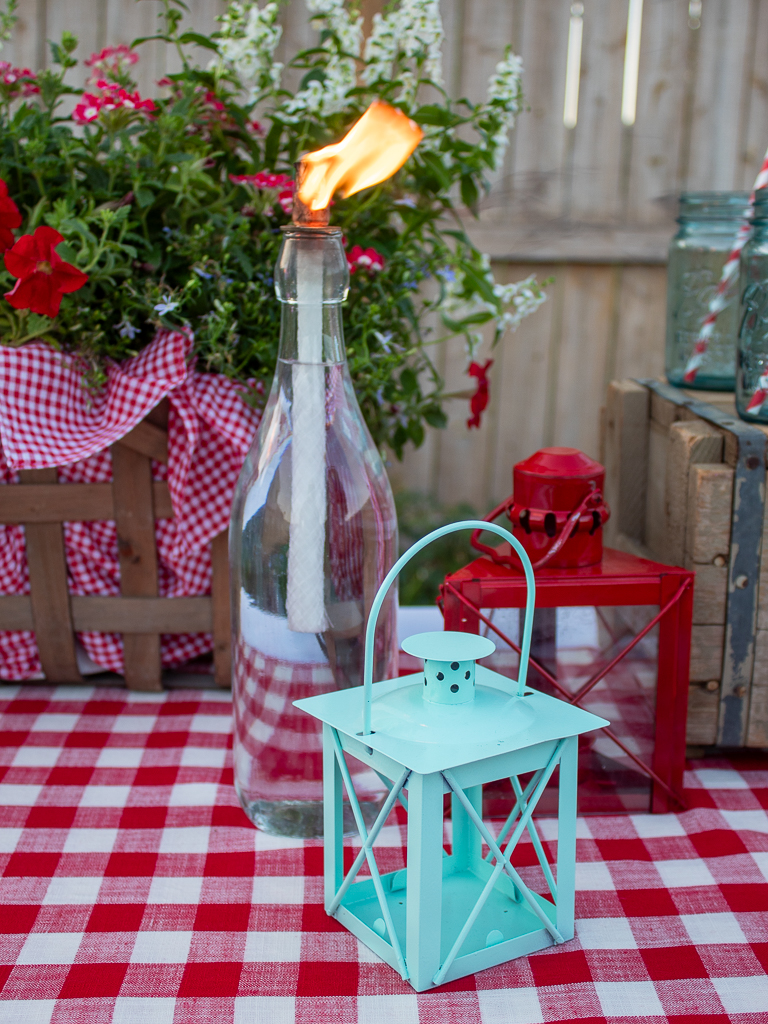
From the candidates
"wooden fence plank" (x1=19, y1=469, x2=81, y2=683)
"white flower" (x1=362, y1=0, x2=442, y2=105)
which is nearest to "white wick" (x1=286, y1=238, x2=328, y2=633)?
"wooden fence plank" (x1=19, y1=469, x2=81, y2=683)

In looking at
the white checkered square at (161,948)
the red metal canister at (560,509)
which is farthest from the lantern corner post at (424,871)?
the red metal canister at (560,509)

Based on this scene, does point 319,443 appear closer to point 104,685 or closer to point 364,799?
point 364,799

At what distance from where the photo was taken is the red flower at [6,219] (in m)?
0.79

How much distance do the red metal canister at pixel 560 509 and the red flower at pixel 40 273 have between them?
39 cm

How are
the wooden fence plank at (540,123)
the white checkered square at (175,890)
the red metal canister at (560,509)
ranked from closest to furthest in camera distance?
the white checkered square at (175,890)
the red metal canister at (560,509)
the wooden fence plank at (540,123)

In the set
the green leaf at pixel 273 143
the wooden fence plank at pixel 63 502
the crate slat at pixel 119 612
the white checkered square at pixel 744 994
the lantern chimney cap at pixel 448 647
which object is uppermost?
the green leaf at pixel 273 143

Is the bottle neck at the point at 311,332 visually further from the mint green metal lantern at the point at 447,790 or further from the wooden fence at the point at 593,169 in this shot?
the wooden fence at the point at 593,169

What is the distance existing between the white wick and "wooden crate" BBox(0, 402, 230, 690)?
0.24m

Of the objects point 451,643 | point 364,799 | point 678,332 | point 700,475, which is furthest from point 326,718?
point 678,332

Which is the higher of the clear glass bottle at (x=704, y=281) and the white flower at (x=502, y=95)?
the white flower at (x=502, y=95)

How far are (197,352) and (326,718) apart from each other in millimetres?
455

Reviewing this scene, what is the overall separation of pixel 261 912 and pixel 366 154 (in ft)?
1.81

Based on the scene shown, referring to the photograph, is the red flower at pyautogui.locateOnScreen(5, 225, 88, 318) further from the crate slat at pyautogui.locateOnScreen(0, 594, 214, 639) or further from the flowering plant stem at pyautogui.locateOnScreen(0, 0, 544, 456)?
the crate slat at pyautogui.locateOnScreen(0, 594, 214, 639)

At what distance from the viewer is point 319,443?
0.74 metres
